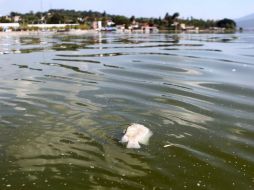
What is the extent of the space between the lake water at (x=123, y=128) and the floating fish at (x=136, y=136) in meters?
0.25

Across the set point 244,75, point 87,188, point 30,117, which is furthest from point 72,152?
point 244,75

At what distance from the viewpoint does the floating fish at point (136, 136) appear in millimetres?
12441

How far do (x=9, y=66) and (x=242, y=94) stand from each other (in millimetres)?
18652

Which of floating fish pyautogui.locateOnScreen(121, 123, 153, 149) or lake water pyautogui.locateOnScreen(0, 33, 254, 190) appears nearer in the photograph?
lake water pyautogui.locateOnScreen(0, 33, 254, 190)

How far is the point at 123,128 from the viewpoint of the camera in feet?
47.1

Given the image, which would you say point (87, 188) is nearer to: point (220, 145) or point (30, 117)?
point (220, 145)

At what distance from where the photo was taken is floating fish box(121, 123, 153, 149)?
1244 cm

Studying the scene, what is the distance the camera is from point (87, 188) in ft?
32.3

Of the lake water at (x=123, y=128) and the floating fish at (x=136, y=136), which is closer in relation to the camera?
the lake water at (x=123, y=128)

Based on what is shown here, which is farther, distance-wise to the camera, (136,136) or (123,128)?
(123,128)

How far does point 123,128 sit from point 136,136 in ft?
5.41

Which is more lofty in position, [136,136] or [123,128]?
[136,136]

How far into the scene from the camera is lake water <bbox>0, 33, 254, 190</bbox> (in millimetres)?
10477

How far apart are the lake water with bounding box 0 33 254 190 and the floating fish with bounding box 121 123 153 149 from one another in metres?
0.25
